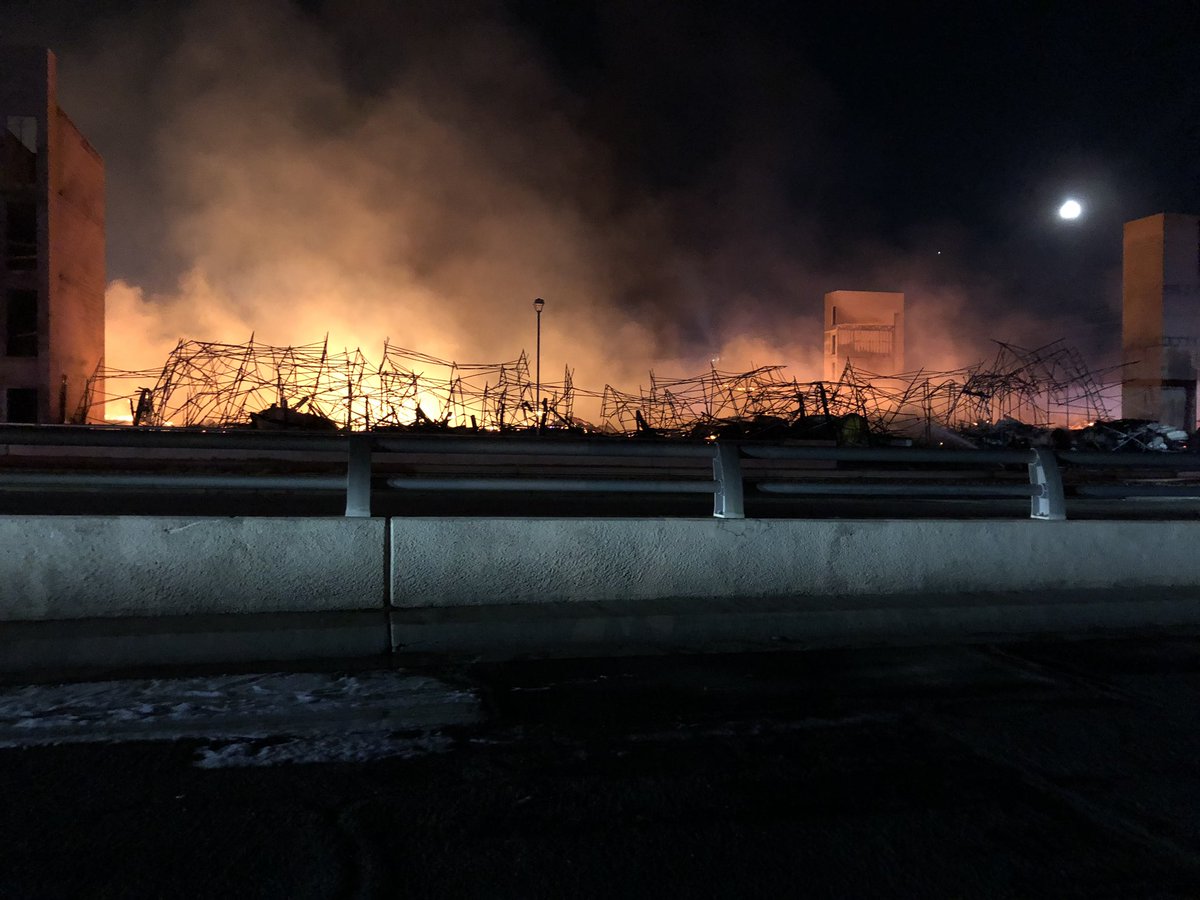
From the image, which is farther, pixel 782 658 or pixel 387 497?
pixel 387 497

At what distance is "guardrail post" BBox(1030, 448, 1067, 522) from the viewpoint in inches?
255

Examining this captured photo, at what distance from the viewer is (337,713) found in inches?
160

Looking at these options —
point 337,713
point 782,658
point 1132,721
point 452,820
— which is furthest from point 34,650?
point 1132,721

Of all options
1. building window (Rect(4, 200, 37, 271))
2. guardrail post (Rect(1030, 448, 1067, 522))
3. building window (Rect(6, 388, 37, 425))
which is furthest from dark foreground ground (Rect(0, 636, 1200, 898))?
building window (Rect(4, 200, 37, 271))

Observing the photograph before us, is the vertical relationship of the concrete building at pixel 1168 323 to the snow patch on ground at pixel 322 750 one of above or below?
above

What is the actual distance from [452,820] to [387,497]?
20.5 feet

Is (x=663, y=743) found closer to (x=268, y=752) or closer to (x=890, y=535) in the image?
(x=268, y=752)

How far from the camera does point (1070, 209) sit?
18.1 meters

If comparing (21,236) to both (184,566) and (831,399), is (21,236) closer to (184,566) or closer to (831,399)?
(831,399)

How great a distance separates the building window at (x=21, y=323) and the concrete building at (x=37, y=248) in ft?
0.09

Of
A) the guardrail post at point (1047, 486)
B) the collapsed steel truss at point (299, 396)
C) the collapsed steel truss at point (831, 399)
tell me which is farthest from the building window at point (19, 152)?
the guardrail post at point (1047, 486)

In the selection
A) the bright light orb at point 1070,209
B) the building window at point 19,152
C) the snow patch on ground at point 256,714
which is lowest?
the snow patch on ground at point 256,714

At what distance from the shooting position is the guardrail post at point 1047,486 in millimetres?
6465

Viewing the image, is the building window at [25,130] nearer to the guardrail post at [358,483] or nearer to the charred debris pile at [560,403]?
the charred debris pile at [560,403]
